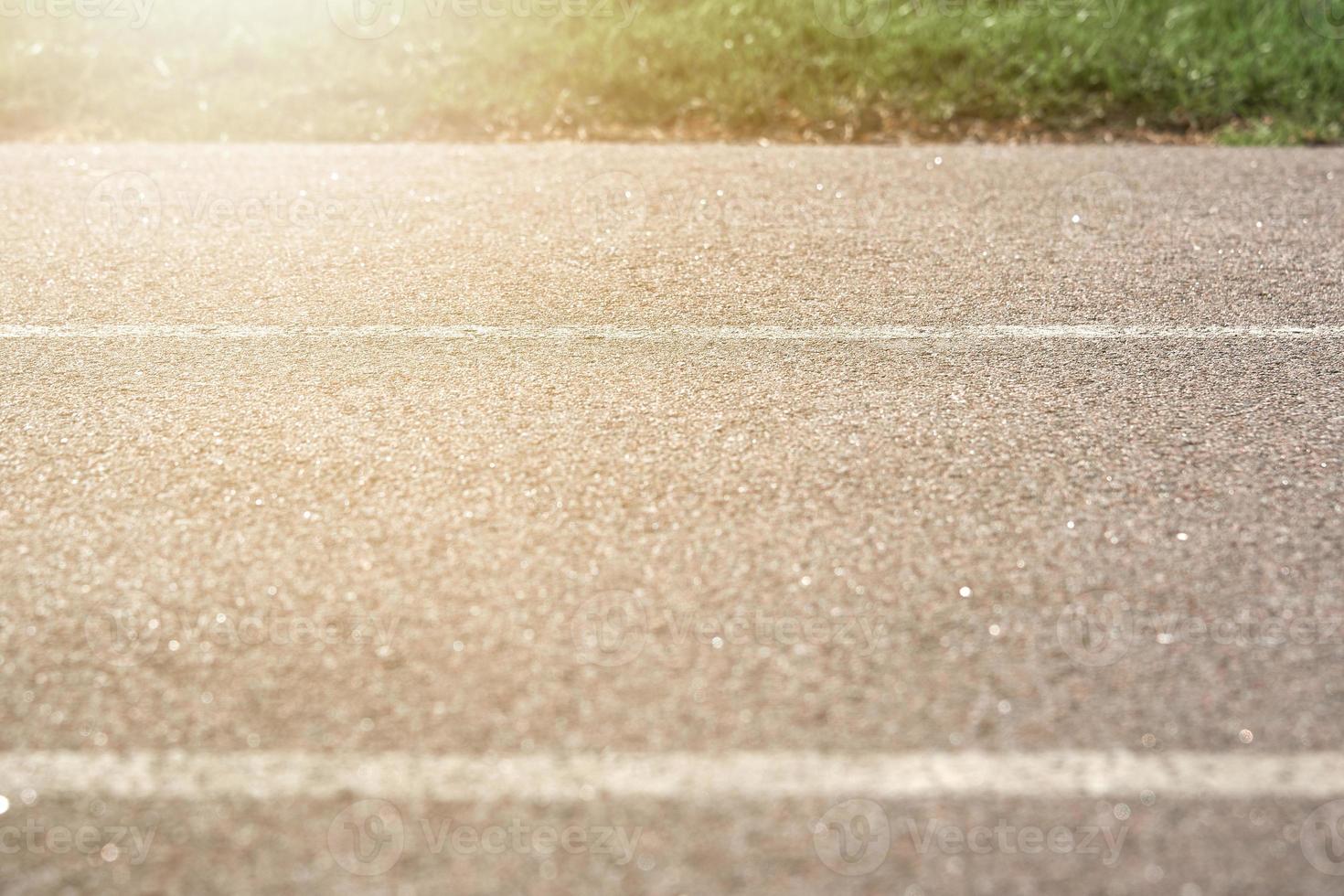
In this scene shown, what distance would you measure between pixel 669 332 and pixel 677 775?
2.33m

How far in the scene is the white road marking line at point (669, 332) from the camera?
435 centimetres

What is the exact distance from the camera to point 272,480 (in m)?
3.36

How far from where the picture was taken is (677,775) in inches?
92.0

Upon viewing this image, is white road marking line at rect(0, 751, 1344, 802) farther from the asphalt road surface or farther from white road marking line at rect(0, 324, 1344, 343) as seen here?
white road marking line at rect(0, 324, 1344, 343)

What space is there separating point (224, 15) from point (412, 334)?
6209mm

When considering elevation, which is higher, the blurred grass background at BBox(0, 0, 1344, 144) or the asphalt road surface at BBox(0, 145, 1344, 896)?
the asphalt road surface at BBox(0, 145, 1344, 896)

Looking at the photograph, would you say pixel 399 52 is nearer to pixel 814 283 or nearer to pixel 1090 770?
pixel 814 283

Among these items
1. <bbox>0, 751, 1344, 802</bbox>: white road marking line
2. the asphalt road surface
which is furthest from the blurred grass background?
<bbox>0, 751, 1344, 802</bbox>: white road marking line

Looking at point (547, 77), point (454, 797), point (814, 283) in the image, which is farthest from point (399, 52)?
point (454, 797)

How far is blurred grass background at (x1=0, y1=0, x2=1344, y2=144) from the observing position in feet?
24.6

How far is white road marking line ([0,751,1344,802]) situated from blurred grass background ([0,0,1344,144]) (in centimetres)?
551

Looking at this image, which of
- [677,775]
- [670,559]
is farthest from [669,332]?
[677,775]

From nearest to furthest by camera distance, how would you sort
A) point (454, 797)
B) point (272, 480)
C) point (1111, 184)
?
point (454, 797), point (272, 480), point (1111, 184)

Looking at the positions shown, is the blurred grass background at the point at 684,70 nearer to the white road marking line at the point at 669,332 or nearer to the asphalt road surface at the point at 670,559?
the asphalt road surface at the point at 670,559
